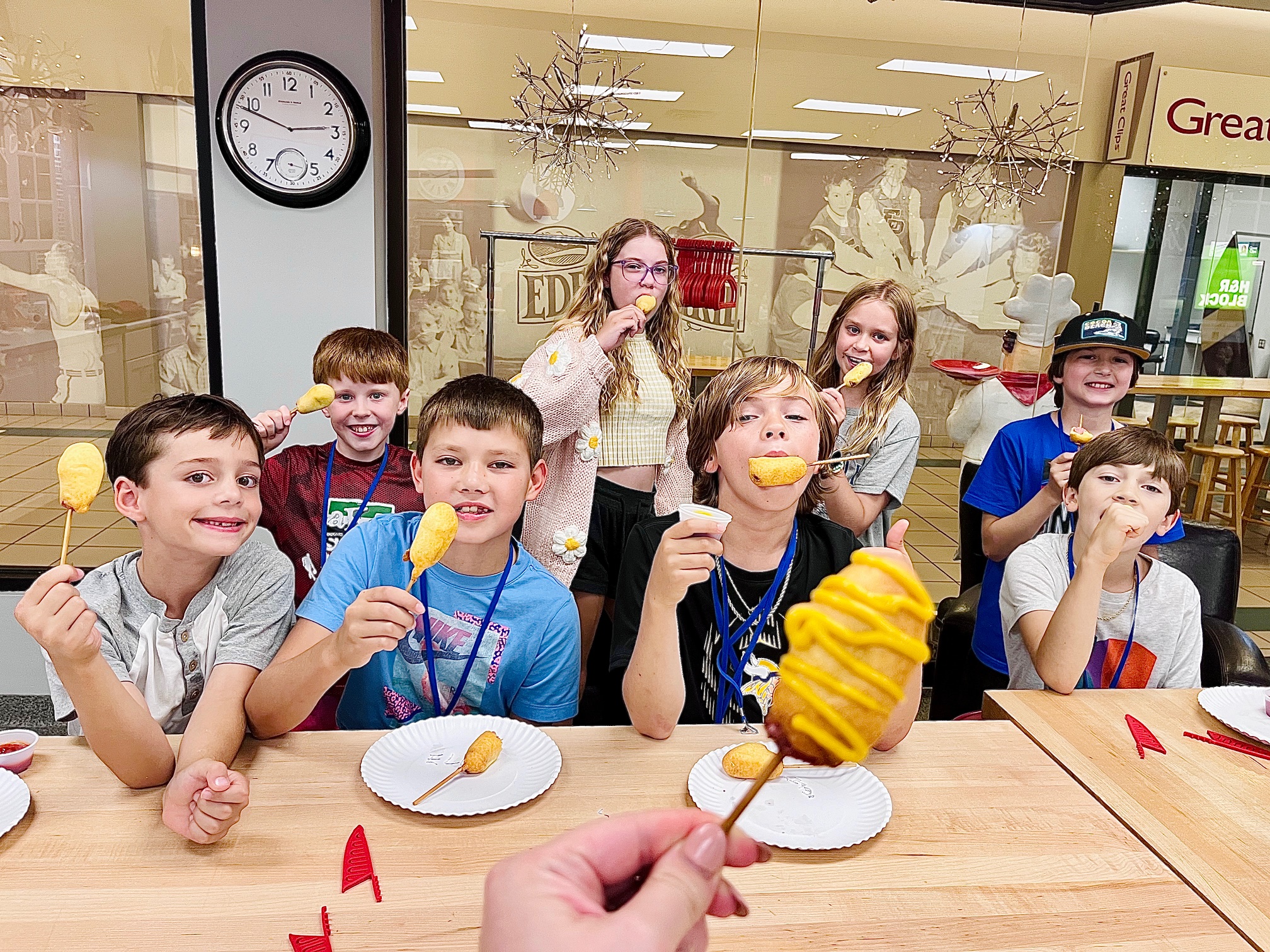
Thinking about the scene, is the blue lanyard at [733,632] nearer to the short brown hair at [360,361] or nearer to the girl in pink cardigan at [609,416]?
the girl in pink cardigan at [609,416]

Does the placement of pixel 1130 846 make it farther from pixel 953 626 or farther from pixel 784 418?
pixel 953 626

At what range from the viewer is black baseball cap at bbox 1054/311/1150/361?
2.82 meters

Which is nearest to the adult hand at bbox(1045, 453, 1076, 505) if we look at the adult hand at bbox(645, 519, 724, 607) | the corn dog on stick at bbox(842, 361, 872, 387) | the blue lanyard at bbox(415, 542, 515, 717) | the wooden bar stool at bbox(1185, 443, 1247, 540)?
the corn dog on stick at bbox(842, 361, 872, 387)

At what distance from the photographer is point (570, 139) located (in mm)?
3953

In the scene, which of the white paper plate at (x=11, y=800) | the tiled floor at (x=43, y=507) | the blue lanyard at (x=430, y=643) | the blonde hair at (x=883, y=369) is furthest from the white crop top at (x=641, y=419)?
the tiled floor at (x=43, y=507)

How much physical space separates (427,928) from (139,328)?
11.6 ft

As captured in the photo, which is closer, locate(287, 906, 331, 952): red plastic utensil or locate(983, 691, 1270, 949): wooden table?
locate(287, 906, 331, 952): red plastic utensil

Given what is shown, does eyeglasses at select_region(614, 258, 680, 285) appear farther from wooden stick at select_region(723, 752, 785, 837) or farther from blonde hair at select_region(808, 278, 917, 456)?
wooden stick at select_region(723, 752, 785, 837)

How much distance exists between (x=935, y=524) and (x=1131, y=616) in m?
2.43

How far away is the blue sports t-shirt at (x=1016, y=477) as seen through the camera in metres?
2.79

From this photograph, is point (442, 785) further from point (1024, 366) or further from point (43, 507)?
point (1024, 366)

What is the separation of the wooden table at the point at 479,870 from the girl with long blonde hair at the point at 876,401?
147 centimetres

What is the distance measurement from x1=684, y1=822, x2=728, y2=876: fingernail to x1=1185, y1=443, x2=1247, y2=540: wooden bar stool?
17.4ft

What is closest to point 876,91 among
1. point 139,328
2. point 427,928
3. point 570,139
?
point 570,139
